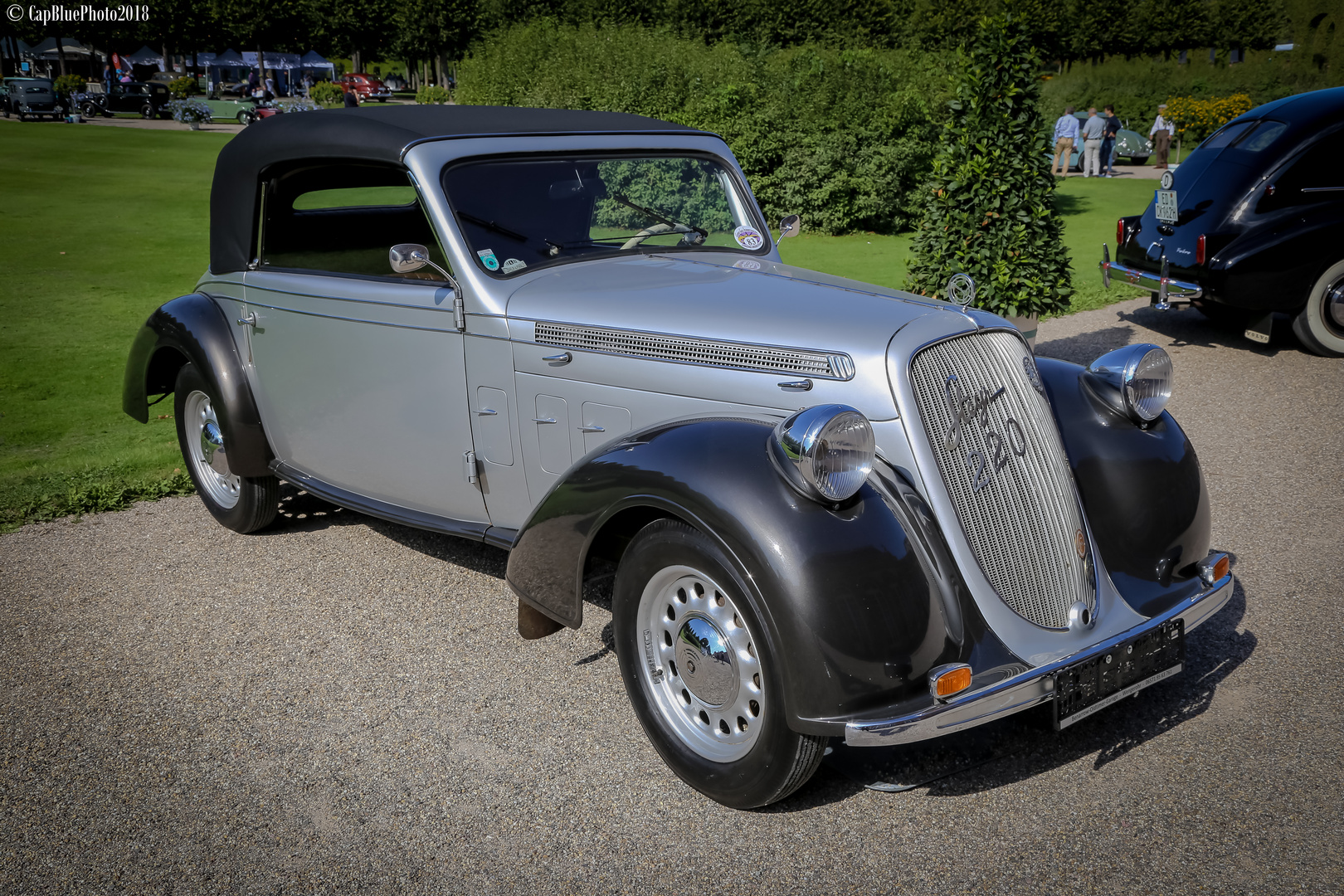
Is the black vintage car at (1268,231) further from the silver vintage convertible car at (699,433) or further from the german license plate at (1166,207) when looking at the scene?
the silver vintage convertible car at (699,433)

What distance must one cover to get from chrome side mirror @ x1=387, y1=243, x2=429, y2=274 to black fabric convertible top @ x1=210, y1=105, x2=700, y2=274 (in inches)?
19.3

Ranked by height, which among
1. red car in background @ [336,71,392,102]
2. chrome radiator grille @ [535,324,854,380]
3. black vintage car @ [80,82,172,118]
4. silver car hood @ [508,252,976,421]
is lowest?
chrome radiator grille @ [535,324,854,380]

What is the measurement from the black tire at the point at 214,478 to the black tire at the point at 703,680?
264cm

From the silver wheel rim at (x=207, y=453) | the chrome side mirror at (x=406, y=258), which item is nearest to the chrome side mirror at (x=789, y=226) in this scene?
the chrome side mirror at (x=406, y=258)

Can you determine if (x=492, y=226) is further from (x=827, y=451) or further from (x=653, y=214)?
(x=827, y=451)

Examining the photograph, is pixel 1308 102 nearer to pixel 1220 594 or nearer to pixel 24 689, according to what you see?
pixel 1220 594

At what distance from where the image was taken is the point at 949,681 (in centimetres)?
244

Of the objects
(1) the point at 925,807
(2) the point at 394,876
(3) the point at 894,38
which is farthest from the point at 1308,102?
(3) the point at 894,38

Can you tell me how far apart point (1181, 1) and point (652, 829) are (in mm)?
55249

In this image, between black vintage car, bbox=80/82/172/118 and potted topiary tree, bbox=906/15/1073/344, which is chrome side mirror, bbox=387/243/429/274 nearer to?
potted topiary tree, bbox=906/15/1073/344

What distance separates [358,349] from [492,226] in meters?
0.84

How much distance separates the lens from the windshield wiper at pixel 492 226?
12.0ft

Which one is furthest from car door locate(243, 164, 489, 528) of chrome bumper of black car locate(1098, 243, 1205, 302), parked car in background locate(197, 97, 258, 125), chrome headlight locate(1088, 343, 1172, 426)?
parked car in background locate(197, 97, 258, 125)

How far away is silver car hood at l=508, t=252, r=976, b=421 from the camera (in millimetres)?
2863
